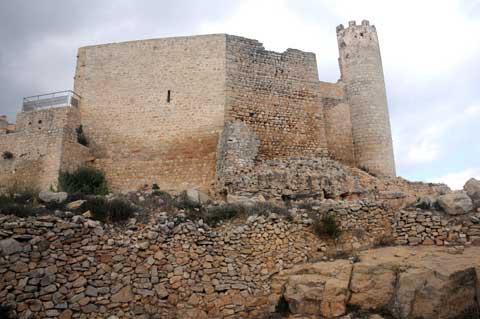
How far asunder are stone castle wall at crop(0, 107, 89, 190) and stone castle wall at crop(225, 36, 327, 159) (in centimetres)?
568

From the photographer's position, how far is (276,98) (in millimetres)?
14531

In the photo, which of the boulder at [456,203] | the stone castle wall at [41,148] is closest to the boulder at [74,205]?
the stone castle wall at [41,148]

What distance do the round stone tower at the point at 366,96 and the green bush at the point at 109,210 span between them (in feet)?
33.9

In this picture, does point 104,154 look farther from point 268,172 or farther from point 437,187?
point 437,187

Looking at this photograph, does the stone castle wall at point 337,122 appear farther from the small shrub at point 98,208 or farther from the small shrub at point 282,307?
the small shrub at point 98,208

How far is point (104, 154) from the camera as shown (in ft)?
46.9

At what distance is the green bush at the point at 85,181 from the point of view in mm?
12791

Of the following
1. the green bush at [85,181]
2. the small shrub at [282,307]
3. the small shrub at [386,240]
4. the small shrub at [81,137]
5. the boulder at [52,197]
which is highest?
the small shrub at [81,137]

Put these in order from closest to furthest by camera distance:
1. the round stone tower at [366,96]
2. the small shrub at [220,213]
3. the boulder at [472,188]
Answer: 1. the small shrub at [220,213]
2. the boulder at [472,188]
3. the round stone tower at [366,96]

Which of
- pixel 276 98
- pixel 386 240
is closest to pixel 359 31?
pixel 276 98

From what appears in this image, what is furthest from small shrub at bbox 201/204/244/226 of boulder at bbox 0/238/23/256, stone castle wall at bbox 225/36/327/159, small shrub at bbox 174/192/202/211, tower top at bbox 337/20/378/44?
tower top at bbox 337/20/378/44

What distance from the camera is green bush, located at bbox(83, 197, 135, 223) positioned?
751 centimetres

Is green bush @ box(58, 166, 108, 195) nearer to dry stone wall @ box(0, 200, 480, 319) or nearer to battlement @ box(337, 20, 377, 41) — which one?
dry stone wall @ box(0, 200, 480, 319)

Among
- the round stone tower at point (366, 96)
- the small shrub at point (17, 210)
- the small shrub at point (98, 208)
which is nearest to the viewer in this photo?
the small shrub at point (17, 210)
